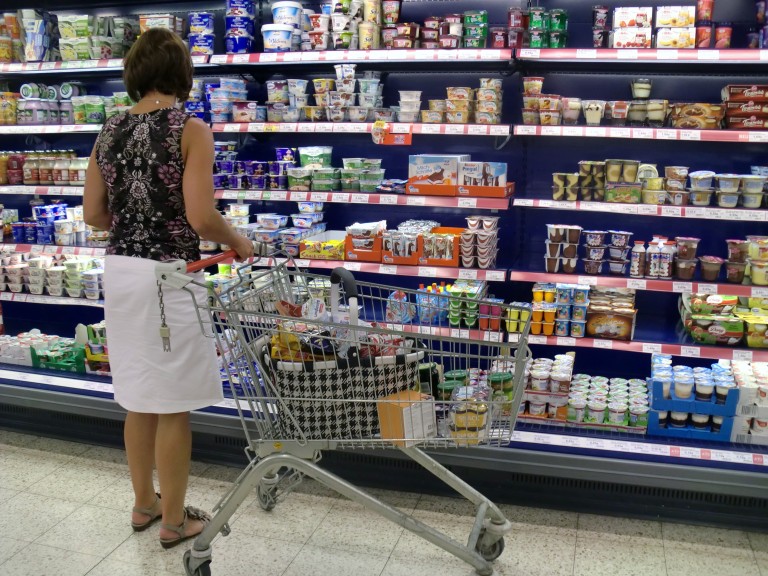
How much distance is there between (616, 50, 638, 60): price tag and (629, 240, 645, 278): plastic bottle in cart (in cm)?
83

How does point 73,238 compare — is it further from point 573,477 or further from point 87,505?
point 573,477

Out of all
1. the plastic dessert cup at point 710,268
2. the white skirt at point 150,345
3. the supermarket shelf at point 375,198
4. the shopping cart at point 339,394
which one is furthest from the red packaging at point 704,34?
the white skirt at point 150,345

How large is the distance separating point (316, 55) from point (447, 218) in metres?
1.17

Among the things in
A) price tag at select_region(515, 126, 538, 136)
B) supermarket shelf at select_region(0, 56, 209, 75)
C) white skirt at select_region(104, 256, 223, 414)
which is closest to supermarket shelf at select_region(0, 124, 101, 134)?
supermarket shelf at select_region(0, 56, 209, 75)

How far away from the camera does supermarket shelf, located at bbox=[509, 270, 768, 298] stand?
3.23 metres

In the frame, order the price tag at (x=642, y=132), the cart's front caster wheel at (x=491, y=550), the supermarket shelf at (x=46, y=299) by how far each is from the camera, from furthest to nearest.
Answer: the supermarket shelf at (x=46, y=299), the price tag at (x=642, y=132), the cart's front caster wheel at (x=491, y=550)

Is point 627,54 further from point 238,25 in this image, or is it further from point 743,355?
point 238,25

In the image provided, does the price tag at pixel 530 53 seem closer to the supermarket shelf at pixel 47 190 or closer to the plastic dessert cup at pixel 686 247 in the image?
the plastic dessert cup at pixel 686 247

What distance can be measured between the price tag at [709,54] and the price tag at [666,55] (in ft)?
0.32

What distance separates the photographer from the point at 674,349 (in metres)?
3.28

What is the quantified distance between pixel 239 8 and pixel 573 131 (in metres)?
1.86

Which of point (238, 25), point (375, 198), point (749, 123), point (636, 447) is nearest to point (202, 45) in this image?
point (238, 25)

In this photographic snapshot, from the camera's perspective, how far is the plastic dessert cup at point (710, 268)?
3.38 metres

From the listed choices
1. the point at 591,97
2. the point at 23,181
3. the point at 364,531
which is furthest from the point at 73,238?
the point at 591,97
